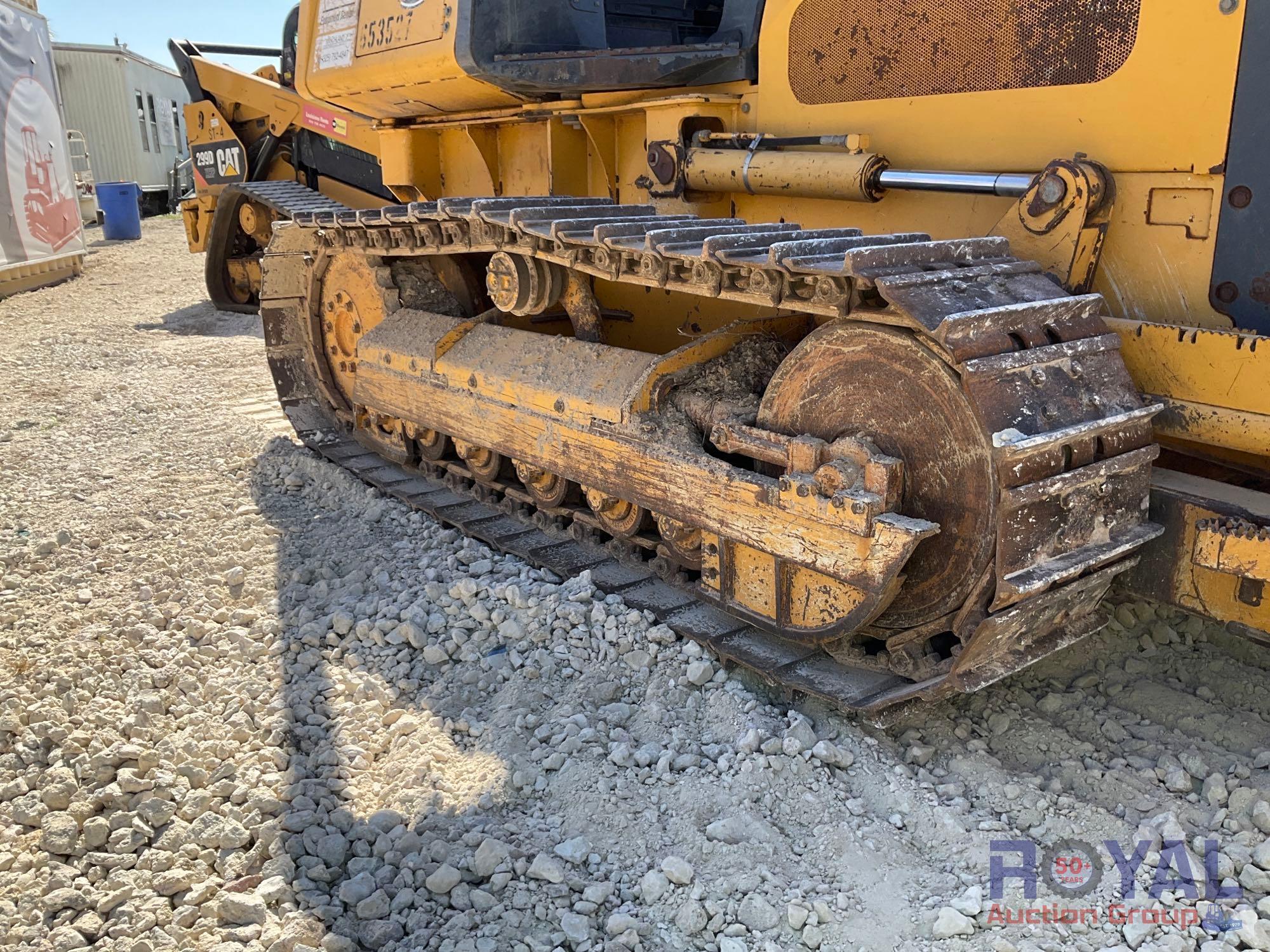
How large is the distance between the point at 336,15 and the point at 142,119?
2415cm

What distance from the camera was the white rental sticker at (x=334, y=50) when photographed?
5.94 m

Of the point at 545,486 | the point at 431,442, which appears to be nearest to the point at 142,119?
the point at 431,442

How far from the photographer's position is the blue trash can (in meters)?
20.3

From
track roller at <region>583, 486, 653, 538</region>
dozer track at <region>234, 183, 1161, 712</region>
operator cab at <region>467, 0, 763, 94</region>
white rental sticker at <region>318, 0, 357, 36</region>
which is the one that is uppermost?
white rental sticker at <region>318, 0, 357, 36</region>

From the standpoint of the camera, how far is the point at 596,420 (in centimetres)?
422

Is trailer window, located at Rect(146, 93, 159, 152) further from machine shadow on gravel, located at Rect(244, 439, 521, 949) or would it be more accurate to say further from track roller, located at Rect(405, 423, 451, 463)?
machine shadow on gravel, located at Rect(244, 439, 521, 949)

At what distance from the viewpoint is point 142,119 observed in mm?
26984

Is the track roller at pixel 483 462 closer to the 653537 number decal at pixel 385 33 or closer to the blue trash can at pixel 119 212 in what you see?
the 653537 number decal at pixel 385 33

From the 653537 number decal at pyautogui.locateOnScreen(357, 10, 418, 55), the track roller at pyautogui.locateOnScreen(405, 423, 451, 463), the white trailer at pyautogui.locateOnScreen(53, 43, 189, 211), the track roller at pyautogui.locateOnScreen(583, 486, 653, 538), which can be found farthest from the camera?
the white trailer at pyautogui.locateOnScreen(53, 43, 189, 211)

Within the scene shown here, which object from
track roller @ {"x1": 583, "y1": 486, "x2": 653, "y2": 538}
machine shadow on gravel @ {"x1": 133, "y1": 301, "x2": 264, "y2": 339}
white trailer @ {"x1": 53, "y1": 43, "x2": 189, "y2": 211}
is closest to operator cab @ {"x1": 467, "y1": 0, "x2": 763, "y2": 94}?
track roller @ {"x1": 583, "y1": 486, "x2": 653, "y2": 538}

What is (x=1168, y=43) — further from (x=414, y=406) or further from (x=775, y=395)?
(x=414, y=406)

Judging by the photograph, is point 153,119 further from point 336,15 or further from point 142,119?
point 336,15

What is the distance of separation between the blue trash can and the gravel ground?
17.5 metres

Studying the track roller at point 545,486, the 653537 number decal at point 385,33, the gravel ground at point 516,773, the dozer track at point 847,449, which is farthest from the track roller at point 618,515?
the 653537 number decal at point 385,33
